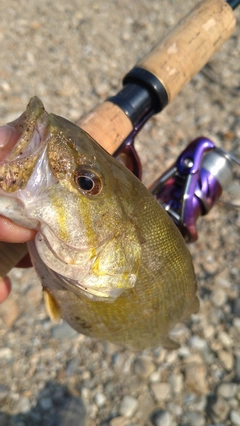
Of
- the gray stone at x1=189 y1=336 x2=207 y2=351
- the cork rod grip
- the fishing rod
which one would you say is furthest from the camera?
the gray stone at x1=189 y1=336 x2=207 y2=351

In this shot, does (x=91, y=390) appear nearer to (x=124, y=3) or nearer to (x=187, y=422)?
(x=187, y=422)

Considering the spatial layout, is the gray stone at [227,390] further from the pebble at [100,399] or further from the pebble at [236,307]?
the pebble at [100,399]

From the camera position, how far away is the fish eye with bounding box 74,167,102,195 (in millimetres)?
1343

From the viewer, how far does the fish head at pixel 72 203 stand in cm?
126

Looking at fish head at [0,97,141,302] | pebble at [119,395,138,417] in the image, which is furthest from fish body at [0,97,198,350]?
pebble at [119,395,138,417]

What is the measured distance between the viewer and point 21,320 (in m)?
2.71

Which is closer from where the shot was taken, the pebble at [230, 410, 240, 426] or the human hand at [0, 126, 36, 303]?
the human hand at [0, 126, 36, 303]

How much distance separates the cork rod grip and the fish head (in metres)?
0.92

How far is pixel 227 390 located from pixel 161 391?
1.18 feet

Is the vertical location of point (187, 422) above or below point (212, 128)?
below

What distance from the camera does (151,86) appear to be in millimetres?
1996

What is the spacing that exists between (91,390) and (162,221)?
136cm

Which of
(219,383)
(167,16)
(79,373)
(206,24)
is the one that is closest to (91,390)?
(79,373)

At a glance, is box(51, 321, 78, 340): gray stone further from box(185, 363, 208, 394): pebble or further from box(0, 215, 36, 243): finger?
box(0, 215, 36, 243): finger
